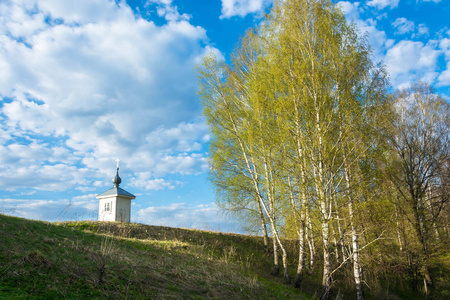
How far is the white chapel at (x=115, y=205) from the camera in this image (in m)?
18.0

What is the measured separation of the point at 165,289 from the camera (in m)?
5.34

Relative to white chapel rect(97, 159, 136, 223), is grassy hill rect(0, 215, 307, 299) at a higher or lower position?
lower

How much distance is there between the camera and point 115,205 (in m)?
18.0

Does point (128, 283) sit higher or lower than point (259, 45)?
lower

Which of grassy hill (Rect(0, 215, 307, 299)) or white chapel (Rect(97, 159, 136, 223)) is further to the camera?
white chapel (Rect(97, 159, 136, 223))

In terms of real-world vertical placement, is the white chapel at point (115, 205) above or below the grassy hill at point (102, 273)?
above

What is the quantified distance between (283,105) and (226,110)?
4.37 meters

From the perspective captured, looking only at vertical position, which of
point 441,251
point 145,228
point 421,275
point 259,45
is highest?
point 259,45

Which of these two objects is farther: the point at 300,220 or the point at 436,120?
the point at 436,120

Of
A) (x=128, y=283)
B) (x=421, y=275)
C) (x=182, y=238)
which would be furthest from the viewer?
(x=182, y=238)

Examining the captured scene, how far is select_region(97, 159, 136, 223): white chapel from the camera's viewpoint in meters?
18.0

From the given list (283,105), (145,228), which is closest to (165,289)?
(283,105)

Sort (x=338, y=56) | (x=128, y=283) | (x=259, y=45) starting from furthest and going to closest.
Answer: (x=259, y=45) → (x=338, y=56) → (x=128, y=283)

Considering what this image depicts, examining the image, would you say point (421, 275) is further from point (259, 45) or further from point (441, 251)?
point (259, 45)
